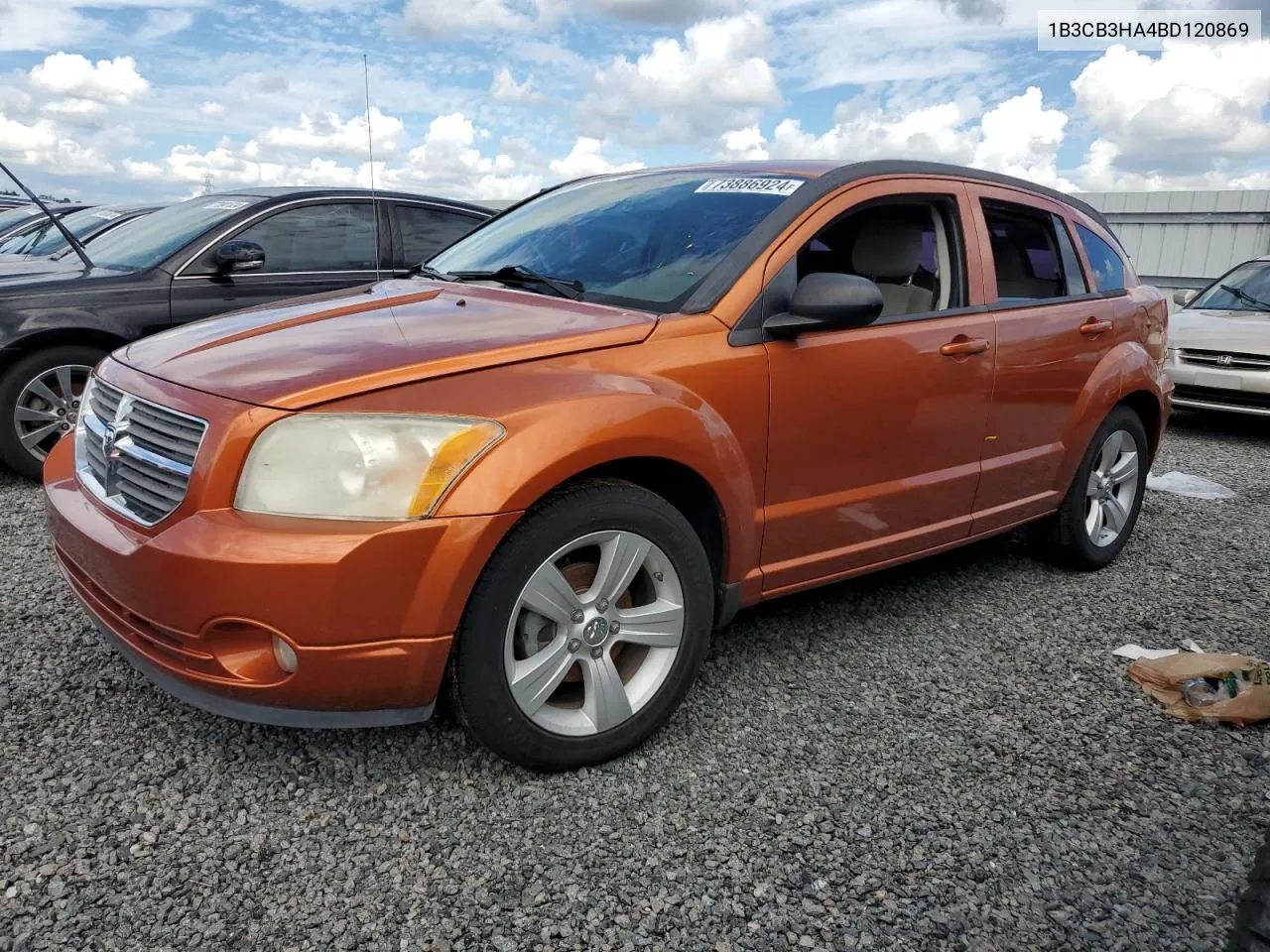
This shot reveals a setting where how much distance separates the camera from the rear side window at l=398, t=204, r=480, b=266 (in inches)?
245

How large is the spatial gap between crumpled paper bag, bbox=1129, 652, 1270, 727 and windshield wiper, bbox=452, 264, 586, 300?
226cm

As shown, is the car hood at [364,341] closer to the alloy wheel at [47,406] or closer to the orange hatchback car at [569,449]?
the orange hatchback car at [569,449]

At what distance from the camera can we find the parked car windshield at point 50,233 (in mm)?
8015

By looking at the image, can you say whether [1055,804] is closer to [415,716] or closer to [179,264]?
[415,716]

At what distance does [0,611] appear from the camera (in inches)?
A: 139

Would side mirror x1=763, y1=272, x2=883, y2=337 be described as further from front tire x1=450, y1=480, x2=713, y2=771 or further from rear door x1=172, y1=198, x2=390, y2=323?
rear door x1=172, y1=198, x2=390, y2=323

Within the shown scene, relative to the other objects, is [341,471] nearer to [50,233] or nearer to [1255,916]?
[1255,916]

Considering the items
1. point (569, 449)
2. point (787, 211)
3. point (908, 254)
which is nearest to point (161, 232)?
point (787, 211)

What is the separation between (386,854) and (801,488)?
1563 mm

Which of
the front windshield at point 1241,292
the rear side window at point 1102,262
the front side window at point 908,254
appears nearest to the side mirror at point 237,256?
the front side window at point 908,254

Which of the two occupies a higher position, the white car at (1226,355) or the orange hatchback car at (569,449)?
the orange hatchback car at (569,449)

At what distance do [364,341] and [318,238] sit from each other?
389cm

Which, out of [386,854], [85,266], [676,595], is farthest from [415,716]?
[85,266]

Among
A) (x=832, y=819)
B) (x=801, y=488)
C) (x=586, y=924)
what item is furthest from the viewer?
(x=801, y=488)
